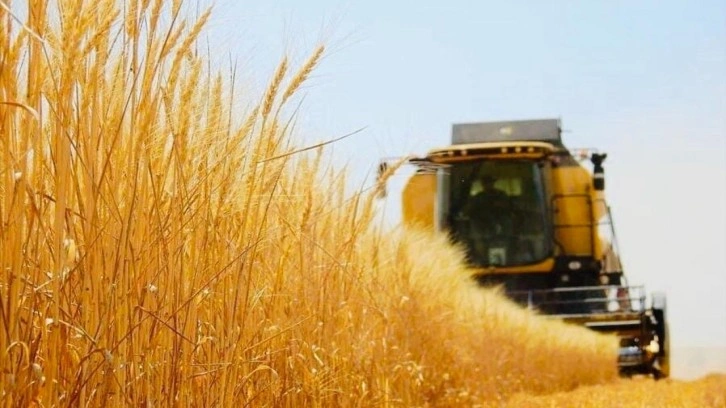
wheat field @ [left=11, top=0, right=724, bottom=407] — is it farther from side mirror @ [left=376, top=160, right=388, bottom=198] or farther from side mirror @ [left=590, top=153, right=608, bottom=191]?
side mirror @ [left=590, top=153, right=608, bottom=191]

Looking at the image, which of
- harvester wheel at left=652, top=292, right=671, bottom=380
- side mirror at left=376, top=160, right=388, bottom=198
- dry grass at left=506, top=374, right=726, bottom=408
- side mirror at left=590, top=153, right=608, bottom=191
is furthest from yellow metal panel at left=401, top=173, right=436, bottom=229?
side mirror at left=376, top=160, right=388, bottom=198

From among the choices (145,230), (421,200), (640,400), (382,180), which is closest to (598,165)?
(421,200)

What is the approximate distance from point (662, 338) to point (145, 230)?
39.3 ft

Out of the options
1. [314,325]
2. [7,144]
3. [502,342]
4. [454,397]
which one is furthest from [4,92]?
[502,342]

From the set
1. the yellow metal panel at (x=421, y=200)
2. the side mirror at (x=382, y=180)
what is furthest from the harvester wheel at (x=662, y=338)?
the side mirror at (x=382, y=180)

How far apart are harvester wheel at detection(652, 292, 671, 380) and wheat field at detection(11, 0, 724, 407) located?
9.90 metres

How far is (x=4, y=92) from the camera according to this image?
6.47 ft

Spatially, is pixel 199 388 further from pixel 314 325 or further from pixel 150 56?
pixel 314 325

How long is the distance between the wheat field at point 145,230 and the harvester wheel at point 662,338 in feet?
32.5

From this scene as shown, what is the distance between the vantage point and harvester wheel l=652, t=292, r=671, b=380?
1356 centimetres

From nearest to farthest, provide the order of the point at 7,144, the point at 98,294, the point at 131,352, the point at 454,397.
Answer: the point at 7,144 → the point at 98,294 → the point at 131,352 → the point at 454,397

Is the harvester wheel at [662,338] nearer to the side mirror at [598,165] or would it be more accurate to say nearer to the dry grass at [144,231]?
the side mirror at [598,165]

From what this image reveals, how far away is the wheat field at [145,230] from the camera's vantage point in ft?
6.70

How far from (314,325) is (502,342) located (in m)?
5.70
